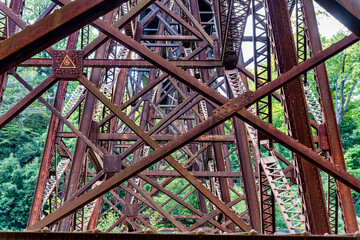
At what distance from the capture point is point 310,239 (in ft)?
7.06

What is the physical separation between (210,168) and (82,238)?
850 centimetres

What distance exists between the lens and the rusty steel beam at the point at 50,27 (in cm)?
211

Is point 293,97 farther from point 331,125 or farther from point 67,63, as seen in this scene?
point 67,63

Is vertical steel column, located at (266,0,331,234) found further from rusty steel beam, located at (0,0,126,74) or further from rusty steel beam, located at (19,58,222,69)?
rusty steel beam, located at (19,58,222,69)

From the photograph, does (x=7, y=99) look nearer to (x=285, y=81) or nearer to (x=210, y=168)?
(x=210, y=168)

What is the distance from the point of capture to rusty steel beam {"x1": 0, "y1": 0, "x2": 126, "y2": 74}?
211 centimetres

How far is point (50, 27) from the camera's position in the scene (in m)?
2.13

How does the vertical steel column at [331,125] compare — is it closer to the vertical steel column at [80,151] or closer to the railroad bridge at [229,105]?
the railroad bridge at [229,105]

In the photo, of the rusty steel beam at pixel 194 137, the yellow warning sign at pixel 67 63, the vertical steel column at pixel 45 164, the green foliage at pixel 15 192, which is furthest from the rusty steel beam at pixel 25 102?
the green foliage at pixel 15 192

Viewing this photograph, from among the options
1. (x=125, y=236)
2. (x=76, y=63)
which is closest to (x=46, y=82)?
(x=76, y=63)

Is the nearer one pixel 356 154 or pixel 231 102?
pixel 231 102

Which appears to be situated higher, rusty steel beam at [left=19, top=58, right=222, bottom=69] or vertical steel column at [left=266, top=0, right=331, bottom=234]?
rusty steel beam at [left=19, top=58, right=222, bottom=69]

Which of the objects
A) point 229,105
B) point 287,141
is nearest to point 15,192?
point 229,105

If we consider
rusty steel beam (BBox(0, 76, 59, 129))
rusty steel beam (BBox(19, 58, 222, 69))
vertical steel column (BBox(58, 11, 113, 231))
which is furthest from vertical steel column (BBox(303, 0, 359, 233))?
rusty steel beam (BBox(0, 76, 59, 129))
